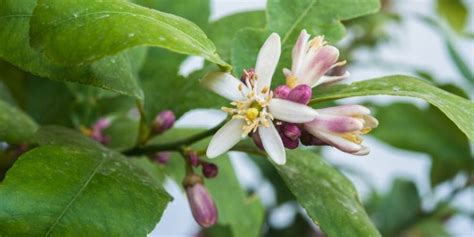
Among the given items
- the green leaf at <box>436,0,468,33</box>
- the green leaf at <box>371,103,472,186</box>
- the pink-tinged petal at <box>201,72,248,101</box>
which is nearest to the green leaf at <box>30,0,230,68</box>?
the pink-tinged petal at <box>201,72,248,101</box>

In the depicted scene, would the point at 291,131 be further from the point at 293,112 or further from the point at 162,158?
the point at 162,158

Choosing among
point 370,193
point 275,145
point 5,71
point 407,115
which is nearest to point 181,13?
point 5,71

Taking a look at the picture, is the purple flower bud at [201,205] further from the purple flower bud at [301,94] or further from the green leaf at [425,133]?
the green leaf at [425,133]

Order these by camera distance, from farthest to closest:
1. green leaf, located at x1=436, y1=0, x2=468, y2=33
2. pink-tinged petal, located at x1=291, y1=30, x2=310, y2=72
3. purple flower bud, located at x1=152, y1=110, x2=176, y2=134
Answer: green leaf, located at x1=436, y1=0, x2=468, y2=33 < purple flower bud, located at x1=152, y1=110, x2=176, y2=134 < pink-tinged petal, located at x1=291, y1=30, x2=310, y2=72

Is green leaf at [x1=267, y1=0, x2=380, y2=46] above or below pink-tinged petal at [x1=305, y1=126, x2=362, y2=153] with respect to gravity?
above

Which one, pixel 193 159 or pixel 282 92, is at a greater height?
pixel 282 92

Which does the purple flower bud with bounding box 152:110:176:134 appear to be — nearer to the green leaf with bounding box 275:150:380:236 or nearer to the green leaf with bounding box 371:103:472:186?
the green leaf with bounding box 275:150:380:236

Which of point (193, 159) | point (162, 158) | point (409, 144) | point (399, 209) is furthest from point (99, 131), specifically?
point (399, 209)
